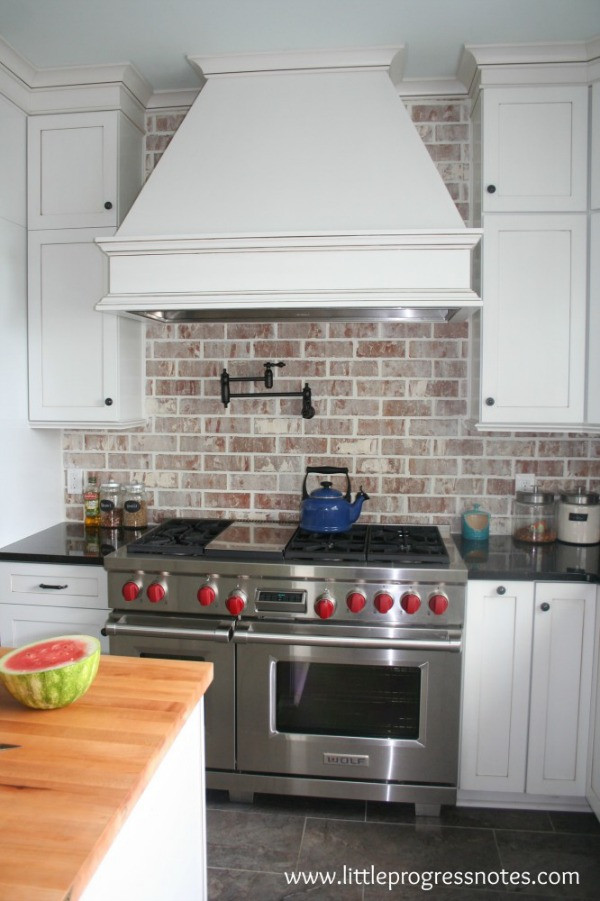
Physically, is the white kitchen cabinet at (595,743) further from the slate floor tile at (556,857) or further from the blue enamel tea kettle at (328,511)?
the blue enamel tea kettle at (328,511)

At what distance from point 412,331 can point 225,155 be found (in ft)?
3.37

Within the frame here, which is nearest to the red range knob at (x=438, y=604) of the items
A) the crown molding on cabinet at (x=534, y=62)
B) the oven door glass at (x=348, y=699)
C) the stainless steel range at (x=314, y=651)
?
the stainless steel range at (x=314, y=651)

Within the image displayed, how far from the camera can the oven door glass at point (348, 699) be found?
2449 millimetres

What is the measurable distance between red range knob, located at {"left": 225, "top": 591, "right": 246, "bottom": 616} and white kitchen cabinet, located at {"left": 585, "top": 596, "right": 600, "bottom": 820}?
48.3 inches

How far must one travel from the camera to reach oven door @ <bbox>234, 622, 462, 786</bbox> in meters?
2.41

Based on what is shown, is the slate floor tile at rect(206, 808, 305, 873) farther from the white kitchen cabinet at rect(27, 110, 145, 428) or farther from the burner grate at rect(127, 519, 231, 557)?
the white kitchen cabinet at rect(27, 110, 145, 428)

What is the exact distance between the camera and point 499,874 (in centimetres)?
221

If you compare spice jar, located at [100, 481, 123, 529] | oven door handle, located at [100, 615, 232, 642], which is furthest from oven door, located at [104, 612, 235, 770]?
spice jar, located at [100, 481, 123, 529]

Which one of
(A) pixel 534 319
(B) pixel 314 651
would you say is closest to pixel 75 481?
(B) pixel 314 651

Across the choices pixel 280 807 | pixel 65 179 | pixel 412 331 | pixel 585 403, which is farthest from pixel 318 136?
pixel 280 807

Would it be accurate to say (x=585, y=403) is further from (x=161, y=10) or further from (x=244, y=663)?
(x=161, y=10)

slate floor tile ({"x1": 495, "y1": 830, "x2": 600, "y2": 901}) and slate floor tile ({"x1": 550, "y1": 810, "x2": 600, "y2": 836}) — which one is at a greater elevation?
slate floor tile ({"x1": 550, "y1": 810, "x2": 600, "y2": 836})

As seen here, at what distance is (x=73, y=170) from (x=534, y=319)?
74.3 inches

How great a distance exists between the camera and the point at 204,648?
8.16 feet
